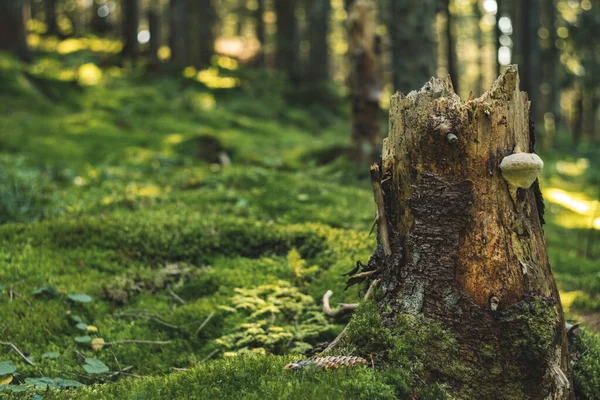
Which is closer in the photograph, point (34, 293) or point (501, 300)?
point (501, 300)

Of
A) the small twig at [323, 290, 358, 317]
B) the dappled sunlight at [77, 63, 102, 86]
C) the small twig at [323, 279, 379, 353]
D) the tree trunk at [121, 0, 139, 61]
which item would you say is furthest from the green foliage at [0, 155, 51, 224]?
the tree trunk at [121, 0, 139, 61]

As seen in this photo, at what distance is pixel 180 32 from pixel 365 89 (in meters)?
12.0

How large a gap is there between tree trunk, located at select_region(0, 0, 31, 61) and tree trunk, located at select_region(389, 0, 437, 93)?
8936 mm

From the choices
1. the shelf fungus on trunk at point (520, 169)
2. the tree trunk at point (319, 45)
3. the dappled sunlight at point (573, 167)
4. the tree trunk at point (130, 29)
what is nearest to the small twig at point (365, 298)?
the shelf fungus on trunk at point (520, 169)

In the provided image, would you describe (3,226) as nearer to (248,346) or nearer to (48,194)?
(48,194)

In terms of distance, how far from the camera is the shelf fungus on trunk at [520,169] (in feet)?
8.73

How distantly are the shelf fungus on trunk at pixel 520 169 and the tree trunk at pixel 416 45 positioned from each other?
21.8 feet

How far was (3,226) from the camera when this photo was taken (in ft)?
15.0

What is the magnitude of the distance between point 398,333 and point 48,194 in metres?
4.91

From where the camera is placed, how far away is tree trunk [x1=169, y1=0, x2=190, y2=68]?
725 inches

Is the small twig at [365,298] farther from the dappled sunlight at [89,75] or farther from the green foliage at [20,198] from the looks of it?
the dappled sunlight at [89,75]

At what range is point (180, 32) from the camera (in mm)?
18734

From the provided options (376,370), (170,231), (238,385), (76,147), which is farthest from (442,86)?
(76,147)

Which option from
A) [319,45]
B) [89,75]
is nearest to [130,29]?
[89,75]
